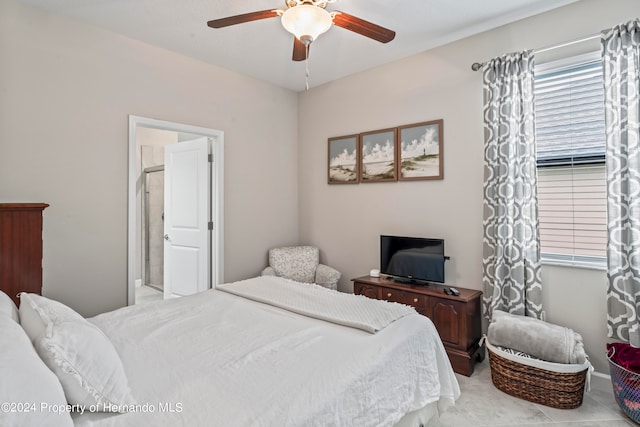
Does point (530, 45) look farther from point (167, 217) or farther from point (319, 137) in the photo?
point (167, 217)

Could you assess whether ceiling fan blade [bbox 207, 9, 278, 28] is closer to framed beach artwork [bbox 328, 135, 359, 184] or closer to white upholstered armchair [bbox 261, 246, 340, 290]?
framed beach artwork [bbox 328, 135, 359, 184]

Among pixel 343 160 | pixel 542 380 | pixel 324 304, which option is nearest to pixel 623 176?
pixel 542 380

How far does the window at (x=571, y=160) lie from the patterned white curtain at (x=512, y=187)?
0.16m

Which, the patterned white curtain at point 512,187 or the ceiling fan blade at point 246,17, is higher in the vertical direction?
the ceiling fan blade at point 246,17

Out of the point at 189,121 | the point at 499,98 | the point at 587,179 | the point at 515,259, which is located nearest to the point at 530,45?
the point at 499,98

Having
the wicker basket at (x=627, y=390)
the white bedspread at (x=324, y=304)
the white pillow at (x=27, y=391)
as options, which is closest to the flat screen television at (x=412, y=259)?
the white bedspread at (x=324, y=304)

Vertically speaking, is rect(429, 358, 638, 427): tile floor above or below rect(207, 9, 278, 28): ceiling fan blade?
below

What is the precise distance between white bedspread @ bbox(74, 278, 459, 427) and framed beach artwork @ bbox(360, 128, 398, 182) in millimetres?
1963

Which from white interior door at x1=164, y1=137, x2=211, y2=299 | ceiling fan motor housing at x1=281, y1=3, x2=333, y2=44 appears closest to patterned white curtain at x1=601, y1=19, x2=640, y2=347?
ceiling fan motor housing at x1=281, y1=3, x2=333, y2=44

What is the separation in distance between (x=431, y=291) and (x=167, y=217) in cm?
320

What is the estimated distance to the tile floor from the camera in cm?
213

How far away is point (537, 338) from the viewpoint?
2361 mm

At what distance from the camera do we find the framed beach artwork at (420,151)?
327 centimetres

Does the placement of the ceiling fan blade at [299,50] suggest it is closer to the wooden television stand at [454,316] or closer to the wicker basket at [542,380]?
the wooden television stand at [454,316]
